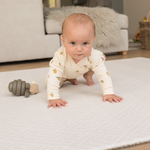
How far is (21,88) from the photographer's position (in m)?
0.82

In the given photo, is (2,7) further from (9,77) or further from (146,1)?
(146,1)

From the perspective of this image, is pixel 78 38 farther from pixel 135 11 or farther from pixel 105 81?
pixel 135 11

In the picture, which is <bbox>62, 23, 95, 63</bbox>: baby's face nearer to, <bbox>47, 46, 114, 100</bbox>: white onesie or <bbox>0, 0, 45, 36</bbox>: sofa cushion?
<bbox>47, 46, 114, 100</bbox>: white onesie

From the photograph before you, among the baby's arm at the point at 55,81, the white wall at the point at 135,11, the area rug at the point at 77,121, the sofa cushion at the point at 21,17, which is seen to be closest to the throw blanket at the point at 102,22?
the sofa cushion at the point at 21,17

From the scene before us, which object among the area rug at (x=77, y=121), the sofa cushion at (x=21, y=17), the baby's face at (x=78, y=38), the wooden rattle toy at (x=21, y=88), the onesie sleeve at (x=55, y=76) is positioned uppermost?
the sofa cushion at (x=21, y=17)

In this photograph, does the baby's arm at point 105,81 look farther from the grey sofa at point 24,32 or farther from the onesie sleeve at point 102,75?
the grey sofa at point 24,32

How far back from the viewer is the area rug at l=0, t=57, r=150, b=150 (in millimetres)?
459

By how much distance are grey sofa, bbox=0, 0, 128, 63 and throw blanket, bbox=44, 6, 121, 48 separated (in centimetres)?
15

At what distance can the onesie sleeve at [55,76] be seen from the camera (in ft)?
2.38

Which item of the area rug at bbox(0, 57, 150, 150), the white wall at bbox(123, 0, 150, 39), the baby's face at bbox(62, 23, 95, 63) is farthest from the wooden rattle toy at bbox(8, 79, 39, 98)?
the white wall at bbox(123, 0, 150, 39)

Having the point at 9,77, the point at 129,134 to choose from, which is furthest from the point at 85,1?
the point at 129,134

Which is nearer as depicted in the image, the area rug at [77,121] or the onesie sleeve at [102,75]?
the area rug at [77,121]

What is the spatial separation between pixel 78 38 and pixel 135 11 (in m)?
3.25

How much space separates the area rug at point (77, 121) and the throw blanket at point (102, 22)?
106cm
